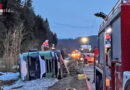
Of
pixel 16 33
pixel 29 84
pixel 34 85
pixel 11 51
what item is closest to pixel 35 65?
pixel 29 84

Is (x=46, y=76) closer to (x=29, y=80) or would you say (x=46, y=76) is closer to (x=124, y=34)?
(x=29, y=80)

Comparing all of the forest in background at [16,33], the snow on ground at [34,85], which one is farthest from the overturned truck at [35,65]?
the forest in background at [16,33]

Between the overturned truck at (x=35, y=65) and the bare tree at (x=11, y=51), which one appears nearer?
the overturned truck at (x=35, y=65)

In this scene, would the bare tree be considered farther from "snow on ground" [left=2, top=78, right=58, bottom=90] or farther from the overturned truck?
"snow on ground" [left=2, top=78, right=58, bottom=90]

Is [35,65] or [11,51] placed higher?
[11,51]

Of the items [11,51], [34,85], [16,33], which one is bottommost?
[34,85]

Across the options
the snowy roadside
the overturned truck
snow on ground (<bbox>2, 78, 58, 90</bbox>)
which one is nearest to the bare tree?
the snowy roadside

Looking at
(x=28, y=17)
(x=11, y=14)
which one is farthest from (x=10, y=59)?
(x=28, y=17)

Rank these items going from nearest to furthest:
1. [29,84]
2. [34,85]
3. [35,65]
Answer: [34,85]
[29,84]
[35,65]

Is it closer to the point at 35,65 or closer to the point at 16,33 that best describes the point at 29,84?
the point at 35,65

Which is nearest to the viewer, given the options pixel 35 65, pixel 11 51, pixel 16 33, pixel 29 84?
pixel 29 84

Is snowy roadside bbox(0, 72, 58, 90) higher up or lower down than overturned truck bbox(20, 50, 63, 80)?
lower down

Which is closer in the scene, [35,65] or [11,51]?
[35,65]

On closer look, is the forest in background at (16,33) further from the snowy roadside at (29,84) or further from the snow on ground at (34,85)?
the snow on ground at (34,85)
